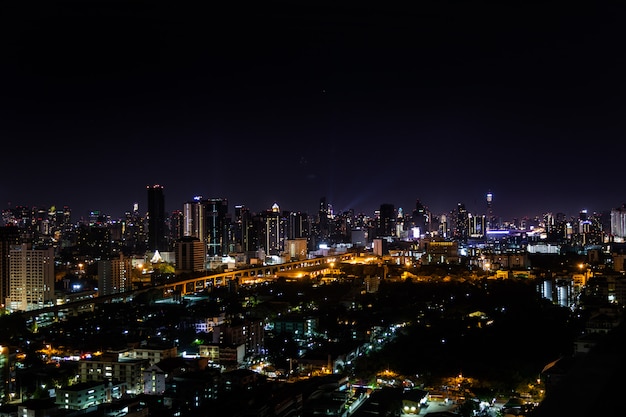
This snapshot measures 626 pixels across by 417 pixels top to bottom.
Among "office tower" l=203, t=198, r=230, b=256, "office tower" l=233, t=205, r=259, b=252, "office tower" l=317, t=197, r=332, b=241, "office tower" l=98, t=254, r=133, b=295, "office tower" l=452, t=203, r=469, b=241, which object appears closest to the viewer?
"office tower" l=98, t=254, r=133, b=295

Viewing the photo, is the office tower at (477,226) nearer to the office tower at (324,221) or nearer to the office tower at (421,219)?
the office tower at (421,219)

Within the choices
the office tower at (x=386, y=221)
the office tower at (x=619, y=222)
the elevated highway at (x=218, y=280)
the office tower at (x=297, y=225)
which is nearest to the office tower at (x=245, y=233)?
the office tower at (x=297, y=225)

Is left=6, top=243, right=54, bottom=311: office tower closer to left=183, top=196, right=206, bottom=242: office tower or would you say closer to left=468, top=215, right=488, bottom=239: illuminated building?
left=183, top=196, right=206, bottom=242: office tower

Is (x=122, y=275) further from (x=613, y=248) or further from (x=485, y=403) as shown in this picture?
(x=613, y=248)

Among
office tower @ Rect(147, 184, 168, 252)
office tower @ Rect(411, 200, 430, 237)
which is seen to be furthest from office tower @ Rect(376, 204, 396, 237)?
office tower @ Rect(147, 184, 168, 252)

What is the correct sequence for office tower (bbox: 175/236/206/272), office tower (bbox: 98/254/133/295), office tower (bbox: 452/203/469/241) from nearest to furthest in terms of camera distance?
1. office tower (bbox: 98/254/133/295)
2. office tower (bbox: 175/236/206/272)
3. office tower (bbox: 452/203/469/241)

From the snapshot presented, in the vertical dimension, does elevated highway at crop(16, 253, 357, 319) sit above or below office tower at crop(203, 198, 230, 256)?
below
